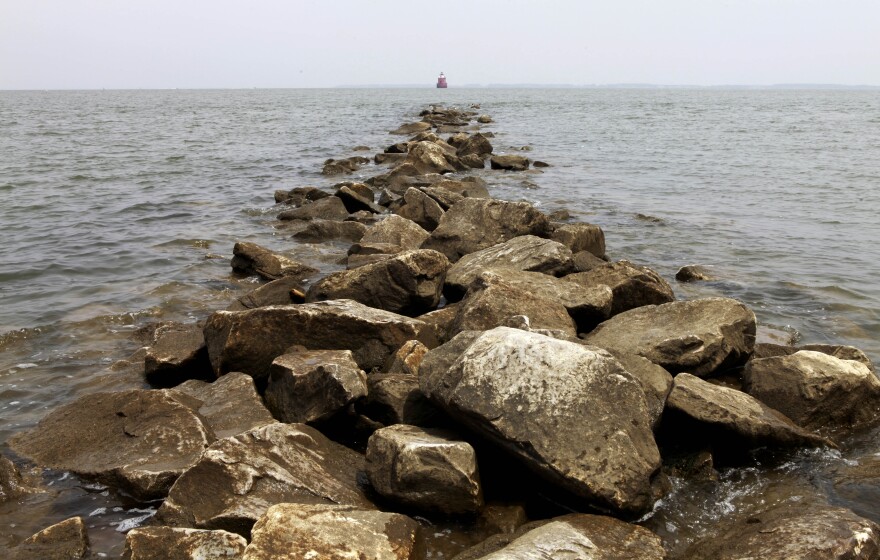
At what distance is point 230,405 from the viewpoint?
18.5 ft

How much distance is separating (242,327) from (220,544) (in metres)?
2.79

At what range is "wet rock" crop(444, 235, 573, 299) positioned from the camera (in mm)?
8336

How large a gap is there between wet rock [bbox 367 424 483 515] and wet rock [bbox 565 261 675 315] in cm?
386

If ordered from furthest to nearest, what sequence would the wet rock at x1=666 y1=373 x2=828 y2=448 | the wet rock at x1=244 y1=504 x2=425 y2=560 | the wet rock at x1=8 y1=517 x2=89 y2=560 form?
the wet rock at x1=666 y1=373 x2=828 y2=448 < the wet rock at x1=8 y1=517 x2=89 y2=560 < the wet rock at x1=244 y1=504 x2=425 y2=560

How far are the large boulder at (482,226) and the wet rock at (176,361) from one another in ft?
14.0

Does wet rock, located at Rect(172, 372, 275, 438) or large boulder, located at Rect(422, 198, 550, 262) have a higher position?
large boulder, located at Rect(422, 198, 550, 262)

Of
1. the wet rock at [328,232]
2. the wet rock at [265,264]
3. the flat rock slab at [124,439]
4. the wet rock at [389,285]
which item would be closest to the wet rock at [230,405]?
the flat rock slab at [124,439]

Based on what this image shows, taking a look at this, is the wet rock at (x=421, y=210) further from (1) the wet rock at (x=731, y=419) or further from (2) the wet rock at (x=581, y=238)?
(1) the wet rock at (x=731, y=419)

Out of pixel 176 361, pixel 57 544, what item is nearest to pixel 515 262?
pixel 176 361

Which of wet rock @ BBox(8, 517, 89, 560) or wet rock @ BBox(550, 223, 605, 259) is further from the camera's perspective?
wet rock @ BBox(550, 223, 605, 259)

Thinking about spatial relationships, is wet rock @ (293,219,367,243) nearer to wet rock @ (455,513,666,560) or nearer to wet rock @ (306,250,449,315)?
wet rock @ (306,250,449,315)

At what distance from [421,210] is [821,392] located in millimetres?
8307

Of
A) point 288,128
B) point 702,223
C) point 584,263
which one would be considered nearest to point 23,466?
point 584,263

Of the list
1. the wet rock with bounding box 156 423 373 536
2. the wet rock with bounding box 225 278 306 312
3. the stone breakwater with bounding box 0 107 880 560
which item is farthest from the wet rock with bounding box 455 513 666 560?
the wet rock with bounding box 225 278 306 312
